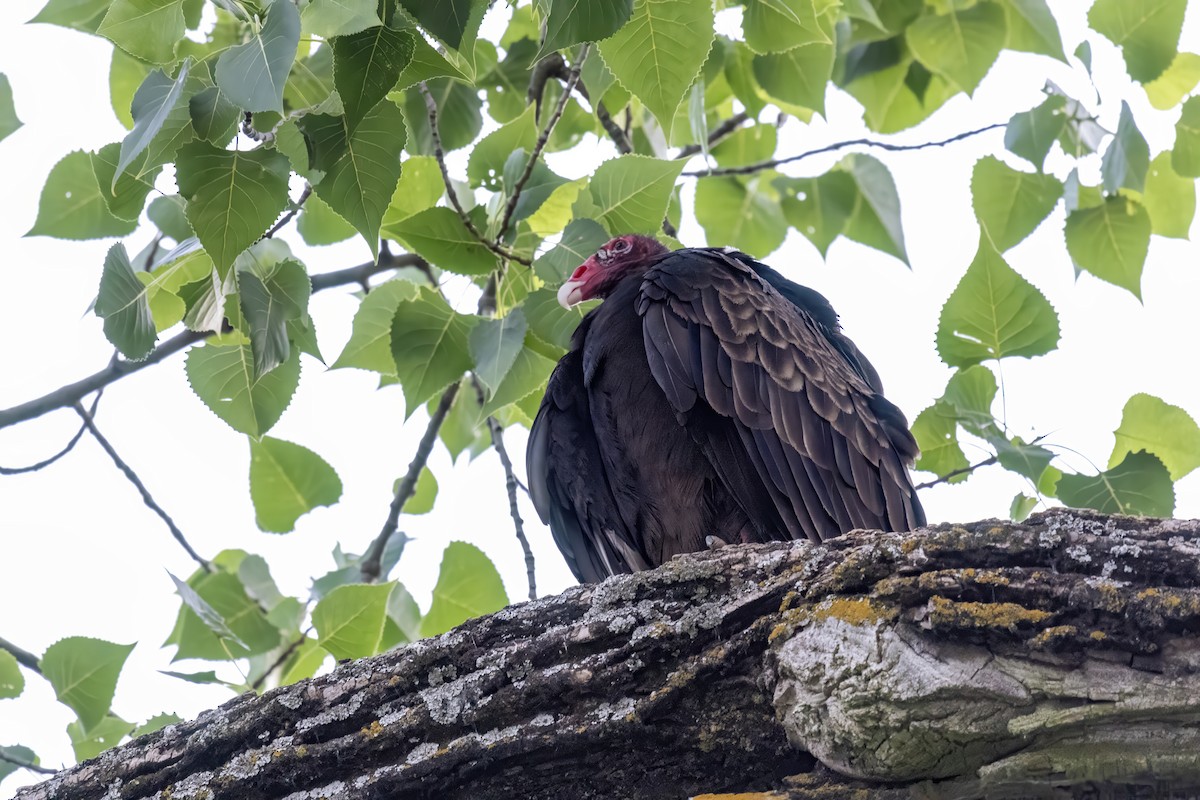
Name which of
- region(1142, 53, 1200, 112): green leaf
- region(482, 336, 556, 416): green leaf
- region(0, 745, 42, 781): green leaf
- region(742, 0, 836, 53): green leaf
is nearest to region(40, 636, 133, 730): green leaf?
region(0, 745, 42, 781): green leaf

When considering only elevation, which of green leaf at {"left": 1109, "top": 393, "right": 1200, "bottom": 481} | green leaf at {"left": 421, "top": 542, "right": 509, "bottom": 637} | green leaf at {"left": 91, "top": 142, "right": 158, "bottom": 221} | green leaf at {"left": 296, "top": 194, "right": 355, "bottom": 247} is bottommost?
green leaf at {"left": 1109, "top": 393, "right": 1200, "bottom": 481}

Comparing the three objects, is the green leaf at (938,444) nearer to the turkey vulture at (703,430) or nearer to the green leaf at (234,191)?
the turkey vulture at (703,430)

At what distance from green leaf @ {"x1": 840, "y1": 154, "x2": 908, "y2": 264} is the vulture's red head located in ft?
4.06

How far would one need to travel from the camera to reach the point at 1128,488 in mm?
3576

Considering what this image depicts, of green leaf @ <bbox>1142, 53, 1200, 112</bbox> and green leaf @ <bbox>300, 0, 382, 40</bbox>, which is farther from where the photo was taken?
green leaf @ <bbox>1142, 53, 1200, 112</bbox>

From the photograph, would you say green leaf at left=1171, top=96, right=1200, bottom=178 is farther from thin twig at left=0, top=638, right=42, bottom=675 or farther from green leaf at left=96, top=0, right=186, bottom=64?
thin twig at left=0, top=638, right=42, bottom=675

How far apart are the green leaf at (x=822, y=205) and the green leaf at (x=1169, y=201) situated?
1.38 metres

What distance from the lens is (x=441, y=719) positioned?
7.36ft

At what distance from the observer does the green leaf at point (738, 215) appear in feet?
19.0

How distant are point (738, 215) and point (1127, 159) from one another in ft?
6.37

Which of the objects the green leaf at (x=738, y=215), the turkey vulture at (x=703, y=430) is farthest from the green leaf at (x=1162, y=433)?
the green leaf at (x=738, y=215)

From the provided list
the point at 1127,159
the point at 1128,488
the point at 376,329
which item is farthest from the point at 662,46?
the point at 1127,159

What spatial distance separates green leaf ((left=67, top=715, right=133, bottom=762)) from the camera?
13.8 feet

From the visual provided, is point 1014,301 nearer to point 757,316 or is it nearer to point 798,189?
point 757,316
